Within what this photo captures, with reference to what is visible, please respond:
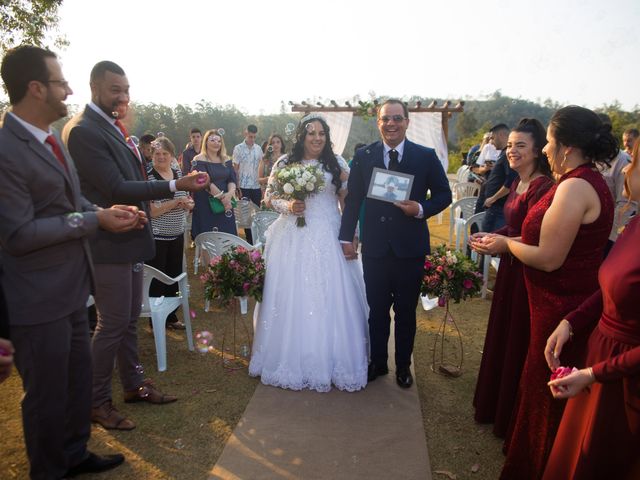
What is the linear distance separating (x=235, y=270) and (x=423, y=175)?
2049mm

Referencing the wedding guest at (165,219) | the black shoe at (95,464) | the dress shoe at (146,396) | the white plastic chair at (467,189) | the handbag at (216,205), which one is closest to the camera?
the black shoe at (95,464)

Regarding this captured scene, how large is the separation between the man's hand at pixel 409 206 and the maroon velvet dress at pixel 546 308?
1192 mm

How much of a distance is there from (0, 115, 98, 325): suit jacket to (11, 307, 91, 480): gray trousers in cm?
12

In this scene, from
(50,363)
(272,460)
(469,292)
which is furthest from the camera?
(469,292)

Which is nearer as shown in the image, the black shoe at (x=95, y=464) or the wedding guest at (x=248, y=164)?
the black shoe at (x=95, y=464)

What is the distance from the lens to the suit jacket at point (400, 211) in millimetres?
4016

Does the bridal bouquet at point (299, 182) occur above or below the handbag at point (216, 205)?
above

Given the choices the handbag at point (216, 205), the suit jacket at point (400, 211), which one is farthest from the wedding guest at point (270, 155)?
the suit jacket at point (400, 211)

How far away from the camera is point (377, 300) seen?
4254 mm

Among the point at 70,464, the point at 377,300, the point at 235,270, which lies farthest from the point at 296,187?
the point at 70,464

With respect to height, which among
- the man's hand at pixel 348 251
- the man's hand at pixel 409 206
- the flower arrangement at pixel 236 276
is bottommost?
the flower arrangement at pixel 236 276

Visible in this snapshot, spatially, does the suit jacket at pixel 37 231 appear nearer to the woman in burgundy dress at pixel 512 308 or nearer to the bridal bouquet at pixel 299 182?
the bridal bouquet at pixel 299 182

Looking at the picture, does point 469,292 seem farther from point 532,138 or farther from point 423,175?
point 532,138

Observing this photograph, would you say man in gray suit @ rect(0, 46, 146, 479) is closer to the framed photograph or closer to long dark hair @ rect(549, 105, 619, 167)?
the framed photograph
